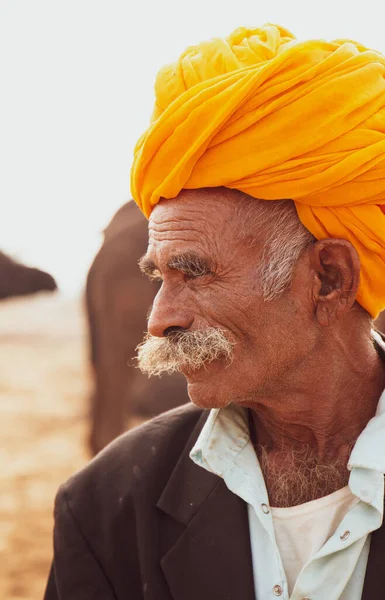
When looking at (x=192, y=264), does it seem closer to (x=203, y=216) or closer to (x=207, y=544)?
(x=203, y=216)

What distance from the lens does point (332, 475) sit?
2227mm

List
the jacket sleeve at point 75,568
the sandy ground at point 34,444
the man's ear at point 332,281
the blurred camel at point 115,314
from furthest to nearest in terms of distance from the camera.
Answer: the blurred camel at point 115,314, the sandy ground at point 34,444, the jacket sleeve at point 75,568, the man's ear at point 332,281

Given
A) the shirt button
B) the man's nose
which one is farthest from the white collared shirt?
the man's nose

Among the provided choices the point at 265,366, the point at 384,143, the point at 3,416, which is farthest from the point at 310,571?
the point at 3,416

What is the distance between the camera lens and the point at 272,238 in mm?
2148

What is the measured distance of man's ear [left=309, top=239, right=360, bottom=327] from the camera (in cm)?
217

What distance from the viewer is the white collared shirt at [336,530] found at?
6.56ft

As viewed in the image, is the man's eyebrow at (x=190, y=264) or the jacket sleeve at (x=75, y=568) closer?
the man's eyebrow at (x=190, y=264)

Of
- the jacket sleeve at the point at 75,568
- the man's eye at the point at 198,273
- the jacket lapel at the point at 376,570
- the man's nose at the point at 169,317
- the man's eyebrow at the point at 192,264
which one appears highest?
the man's eyebrow at the point at 192,264

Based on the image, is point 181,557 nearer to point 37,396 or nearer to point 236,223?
point 236,223

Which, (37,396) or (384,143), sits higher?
(384,143)

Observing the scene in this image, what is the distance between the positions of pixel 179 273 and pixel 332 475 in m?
0.64

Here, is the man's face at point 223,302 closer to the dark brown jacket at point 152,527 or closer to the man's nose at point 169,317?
the man's nose at point 169,317

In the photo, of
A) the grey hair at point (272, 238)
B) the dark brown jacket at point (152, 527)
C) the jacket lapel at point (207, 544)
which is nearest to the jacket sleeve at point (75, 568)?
the dark brown jacket at point (152, 527)
